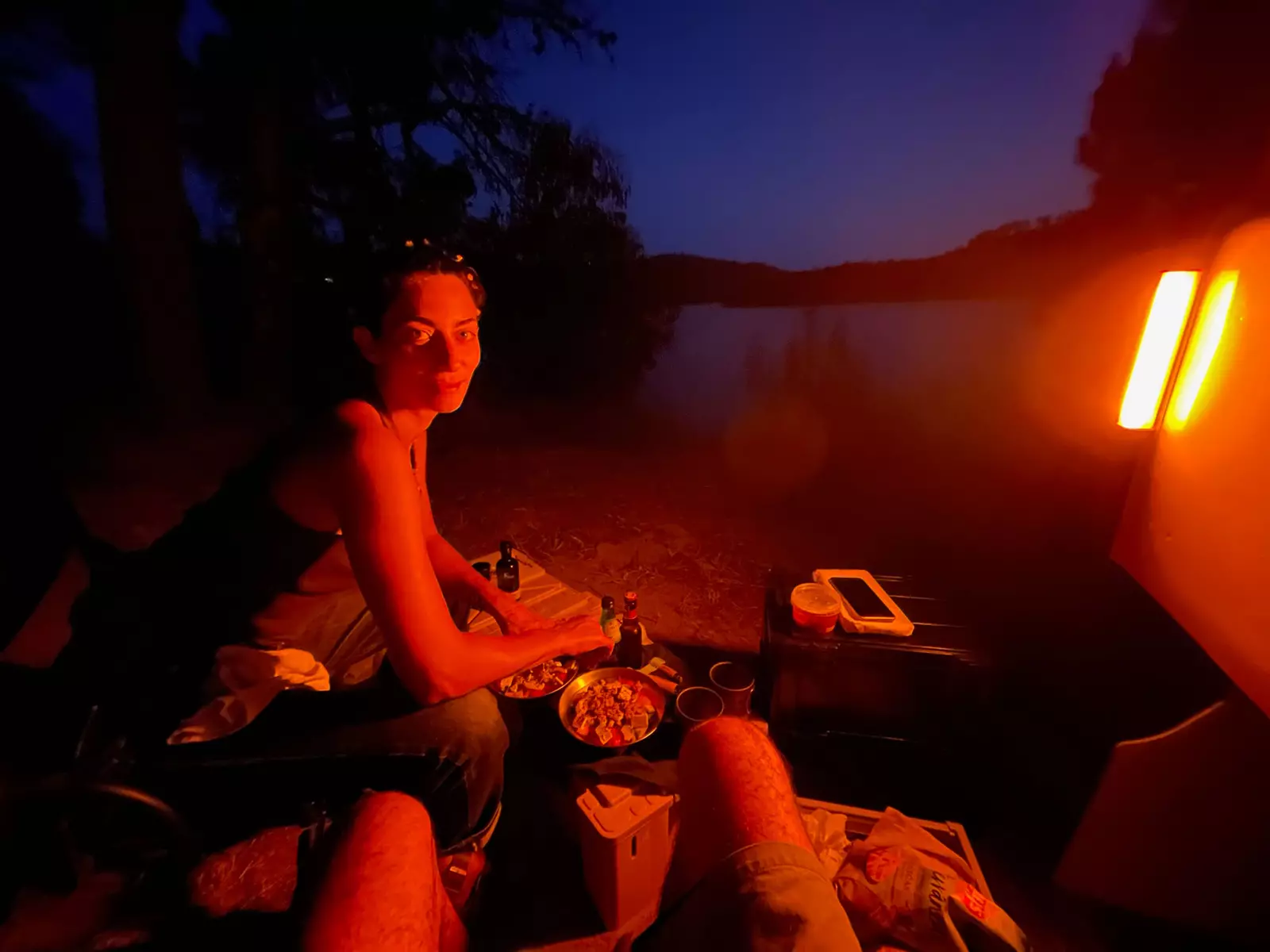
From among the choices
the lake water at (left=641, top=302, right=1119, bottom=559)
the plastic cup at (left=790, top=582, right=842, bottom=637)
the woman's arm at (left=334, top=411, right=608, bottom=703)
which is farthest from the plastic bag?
the lake water at (left=641, top=302, right=1119, bottom=559)

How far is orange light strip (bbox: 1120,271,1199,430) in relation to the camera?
6.84ft

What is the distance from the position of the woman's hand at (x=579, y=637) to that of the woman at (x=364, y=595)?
0.5 inches

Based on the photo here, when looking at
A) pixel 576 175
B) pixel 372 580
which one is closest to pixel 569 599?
pixel 372 580

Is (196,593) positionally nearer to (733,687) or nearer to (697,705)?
(697,705)

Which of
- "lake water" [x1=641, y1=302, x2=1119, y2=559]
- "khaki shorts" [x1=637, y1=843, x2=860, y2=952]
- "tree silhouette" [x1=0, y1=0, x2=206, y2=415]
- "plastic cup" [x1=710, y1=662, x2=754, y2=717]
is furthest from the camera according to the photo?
"tree silhouette" [x1=0, y1=0, x2=206, y2=415]

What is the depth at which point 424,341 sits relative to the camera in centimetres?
191

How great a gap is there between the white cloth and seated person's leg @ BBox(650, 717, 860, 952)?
1198 millimetres

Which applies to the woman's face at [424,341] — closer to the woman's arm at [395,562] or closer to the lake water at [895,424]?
the woman's arm at [395,562]

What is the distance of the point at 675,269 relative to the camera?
41.5 feet

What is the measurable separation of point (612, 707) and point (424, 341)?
4.52 feet

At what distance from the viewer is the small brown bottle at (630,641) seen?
7.95 ft

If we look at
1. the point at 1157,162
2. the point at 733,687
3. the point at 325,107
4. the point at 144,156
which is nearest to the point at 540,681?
the point at 733,687

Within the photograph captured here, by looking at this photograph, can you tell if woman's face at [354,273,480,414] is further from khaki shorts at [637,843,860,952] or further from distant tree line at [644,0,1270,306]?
distant tree line at [644,0,1270,306]

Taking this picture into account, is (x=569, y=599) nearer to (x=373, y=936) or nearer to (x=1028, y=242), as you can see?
(x=373, y=936)
